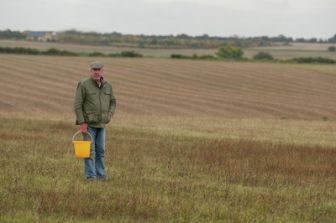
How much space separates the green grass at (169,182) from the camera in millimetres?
9742

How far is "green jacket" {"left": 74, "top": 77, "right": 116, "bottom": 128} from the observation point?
42.0 ft

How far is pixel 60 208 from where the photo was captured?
9.63 metres

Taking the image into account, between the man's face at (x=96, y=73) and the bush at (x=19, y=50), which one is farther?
the bush at (x=19, y=50)

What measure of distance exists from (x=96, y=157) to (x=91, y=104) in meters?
0.86

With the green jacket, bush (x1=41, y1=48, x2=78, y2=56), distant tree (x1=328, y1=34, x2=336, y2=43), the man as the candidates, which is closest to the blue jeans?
the man

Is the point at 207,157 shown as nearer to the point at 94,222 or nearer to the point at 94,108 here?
the point at 94,108

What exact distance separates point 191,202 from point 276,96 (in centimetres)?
4052

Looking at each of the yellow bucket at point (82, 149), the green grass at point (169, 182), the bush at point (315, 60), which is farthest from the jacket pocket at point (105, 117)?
the bush at point (315, 60)

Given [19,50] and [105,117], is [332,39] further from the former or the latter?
[105,117]

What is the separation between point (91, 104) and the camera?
12.9 m

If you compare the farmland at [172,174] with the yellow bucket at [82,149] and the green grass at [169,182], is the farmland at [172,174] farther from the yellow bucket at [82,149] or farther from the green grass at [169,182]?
the yellow bucket at [82,149]

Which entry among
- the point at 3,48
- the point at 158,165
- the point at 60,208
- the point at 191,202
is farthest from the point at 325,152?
the point at 3,48

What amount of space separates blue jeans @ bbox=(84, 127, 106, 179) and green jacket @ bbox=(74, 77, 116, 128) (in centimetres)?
16

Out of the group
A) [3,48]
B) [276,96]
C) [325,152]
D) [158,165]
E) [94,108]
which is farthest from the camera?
[3,48]
